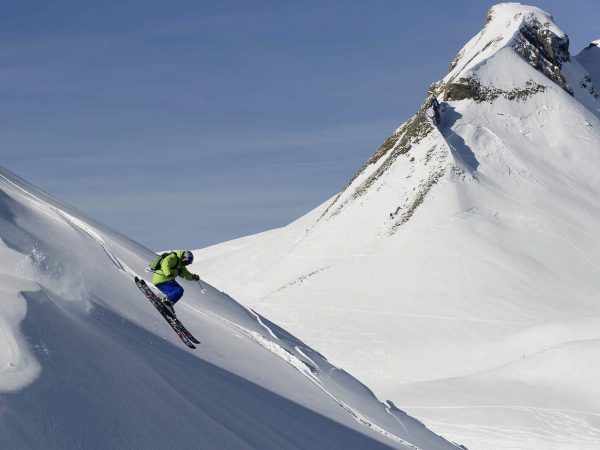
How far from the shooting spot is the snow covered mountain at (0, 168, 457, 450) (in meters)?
10.6

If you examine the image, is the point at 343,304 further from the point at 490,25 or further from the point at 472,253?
the point at 490,25

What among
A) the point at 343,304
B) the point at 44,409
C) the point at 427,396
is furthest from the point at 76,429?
the point at 343,304

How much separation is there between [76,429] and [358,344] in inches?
1632

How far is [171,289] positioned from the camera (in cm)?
1584

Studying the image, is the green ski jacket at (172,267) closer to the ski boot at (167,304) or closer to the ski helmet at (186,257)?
the ski helmet at (186,257)

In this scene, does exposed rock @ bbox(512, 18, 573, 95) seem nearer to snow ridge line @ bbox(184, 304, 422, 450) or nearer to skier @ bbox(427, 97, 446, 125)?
skier @ bbox(427, 97, 446, 125)

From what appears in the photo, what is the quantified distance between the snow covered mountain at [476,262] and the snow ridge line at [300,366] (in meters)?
8.80

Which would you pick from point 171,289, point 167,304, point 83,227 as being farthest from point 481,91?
point 171,289

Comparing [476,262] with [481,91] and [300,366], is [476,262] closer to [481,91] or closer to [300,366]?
[481,91]

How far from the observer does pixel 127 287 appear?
1698 centimetres

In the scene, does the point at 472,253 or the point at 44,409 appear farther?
the point at 472,253

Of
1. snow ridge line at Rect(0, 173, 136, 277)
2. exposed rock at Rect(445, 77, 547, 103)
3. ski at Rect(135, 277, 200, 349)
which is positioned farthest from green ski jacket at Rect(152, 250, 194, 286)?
exposed rock at Rect(445, 77, 547, 103)

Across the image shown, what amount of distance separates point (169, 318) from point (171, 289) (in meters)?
0.86

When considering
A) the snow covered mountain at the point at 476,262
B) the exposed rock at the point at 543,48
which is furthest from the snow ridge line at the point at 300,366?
the exposed rock at the point at 543,48
